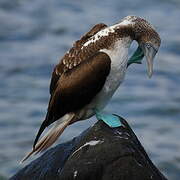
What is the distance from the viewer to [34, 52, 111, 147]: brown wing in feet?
23.3

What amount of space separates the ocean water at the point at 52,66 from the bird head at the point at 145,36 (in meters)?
4.56

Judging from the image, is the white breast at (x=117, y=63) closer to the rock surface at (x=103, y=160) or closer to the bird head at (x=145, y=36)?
the bird head at (x=145, y=36)

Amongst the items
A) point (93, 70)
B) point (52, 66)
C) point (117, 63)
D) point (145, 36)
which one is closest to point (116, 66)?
point (117, 63)

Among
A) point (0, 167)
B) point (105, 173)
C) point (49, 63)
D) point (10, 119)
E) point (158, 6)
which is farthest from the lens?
point (158, 6)

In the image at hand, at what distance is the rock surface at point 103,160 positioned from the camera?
6.97m

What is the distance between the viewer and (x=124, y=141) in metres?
7.14

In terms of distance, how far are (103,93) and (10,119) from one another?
636 centimetres

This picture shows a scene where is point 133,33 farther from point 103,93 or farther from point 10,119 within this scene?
point 10,119

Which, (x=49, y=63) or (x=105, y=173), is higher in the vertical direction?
(x=105, y=173)

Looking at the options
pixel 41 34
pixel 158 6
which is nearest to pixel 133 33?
pixel 41 34

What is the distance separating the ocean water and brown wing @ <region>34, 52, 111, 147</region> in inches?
171

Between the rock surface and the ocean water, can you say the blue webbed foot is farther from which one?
the ocean water

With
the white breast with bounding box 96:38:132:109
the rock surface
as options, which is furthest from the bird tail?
the white breast with bounding box 96:38:132:109

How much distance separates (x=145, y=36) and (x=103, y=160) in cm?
107
